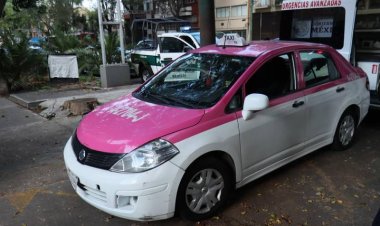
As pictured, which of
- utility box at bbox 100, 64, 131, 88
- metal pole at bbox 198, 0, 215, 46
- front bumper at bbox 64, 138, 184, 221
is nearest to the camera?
front bumper at bbox 64, 138, 184, 221

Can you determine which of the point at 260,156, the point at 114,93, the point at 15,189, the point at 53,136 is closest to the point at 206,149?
the point at 260,156

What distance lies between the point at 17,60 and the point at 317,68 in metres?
9.11

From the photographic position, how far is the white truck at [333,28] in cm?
654

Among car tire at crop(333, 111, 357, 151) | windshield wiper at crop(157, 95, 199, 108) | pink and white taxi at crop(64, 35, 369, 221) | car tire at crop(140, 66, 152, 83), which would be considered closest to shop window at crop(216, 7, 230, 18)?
car tire at crop(140, 66, 152, 83)

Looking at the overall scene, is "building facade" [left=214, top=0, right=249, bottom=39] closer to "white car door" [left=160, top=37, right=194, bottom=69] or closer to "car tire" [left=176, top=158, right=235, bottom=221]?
"white car door" [left=160, top=37, right=194, bottom=69]

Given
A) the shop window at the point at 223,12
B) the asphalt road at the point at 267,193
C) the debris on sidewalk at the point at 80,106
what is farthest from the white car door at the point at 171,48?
the shop window at the point at 223,12

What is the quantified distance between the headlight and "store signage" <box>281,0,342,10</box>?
16.1 feet

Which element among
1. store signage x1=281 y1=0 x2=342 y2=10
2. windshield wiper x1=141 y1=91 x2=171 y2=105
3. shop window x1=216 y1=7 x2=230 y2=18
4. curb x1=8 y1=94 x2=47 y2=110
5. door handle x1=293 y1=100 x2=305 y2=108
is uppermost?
shop window x1=216 y1=7 x2=230 y2=18

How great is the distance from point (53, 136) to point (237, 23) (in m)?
34.8

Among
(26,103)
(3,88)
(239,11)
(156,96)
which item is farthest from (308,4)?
(239,11)

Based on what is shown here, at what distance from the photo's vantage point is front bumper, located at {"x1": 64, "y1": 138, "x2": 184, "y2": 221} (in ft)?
10.3

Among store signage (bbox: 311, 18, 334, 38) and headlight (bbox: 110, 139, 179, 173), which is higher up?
store signage (bbox: 311, 18, 334, 38)

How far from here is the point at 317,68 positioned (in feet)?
15.7

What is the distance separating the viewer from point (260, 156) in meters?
3.99
